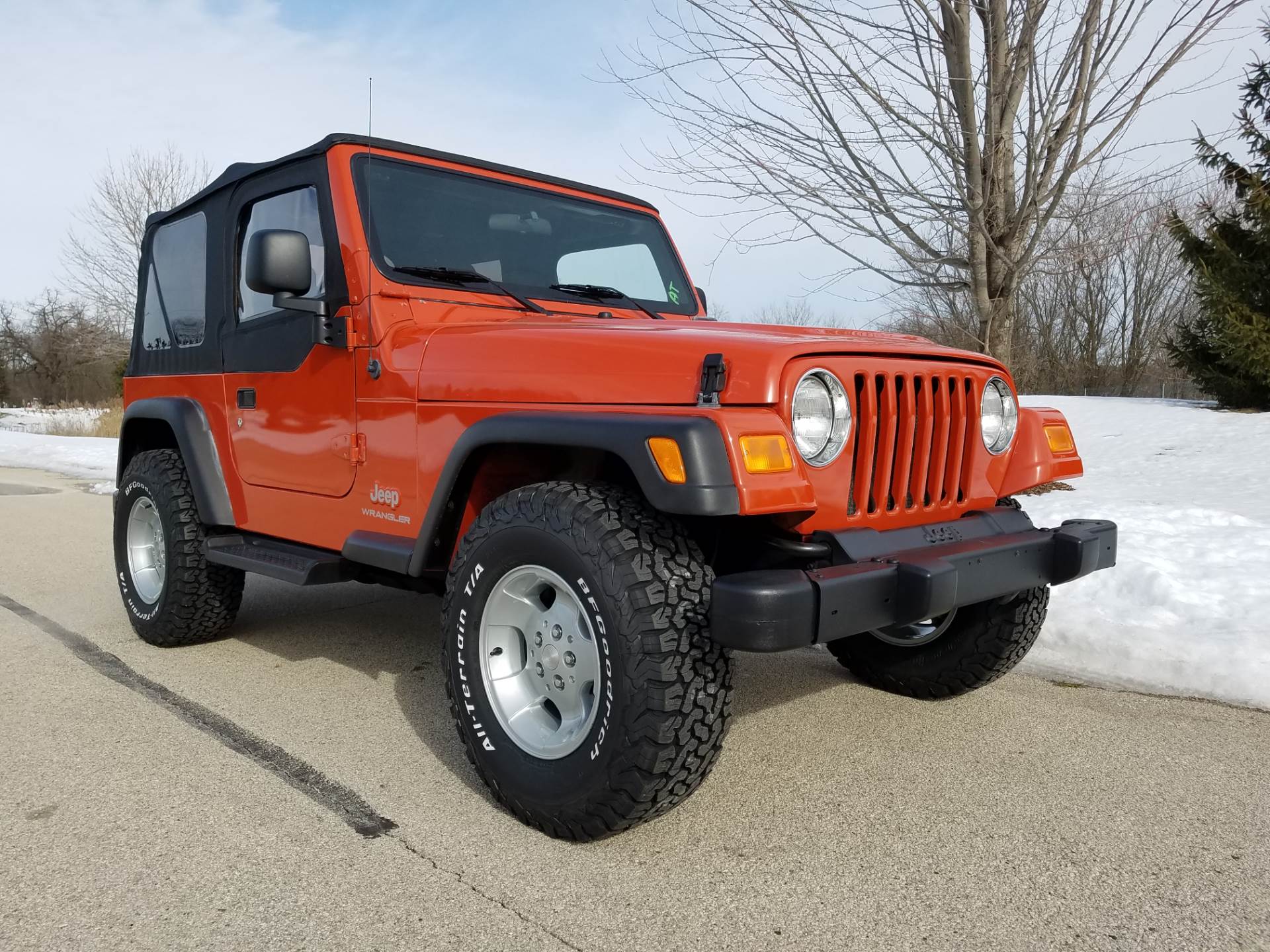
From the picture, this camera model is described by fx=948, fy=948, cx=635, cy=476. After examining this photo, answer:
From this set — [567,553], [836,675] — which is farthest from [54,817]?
[836,675]

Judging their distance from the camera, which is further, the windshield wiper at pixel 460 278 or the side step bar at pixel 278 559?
the side step bar at pixel 278 559

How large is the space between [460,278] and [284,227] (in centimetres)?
87

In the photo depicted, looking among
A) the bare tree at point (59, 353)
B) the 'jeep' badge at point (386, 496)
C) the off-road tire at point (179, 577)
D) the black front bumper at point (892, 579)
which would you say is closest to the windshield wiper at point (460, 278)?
the 'jeep' badge at point (386, 496)

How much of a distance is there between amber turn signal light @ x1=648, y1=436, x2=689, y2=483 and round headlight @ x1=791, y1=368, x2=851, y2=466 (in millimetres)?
374

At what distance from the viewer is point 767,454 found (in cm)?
230

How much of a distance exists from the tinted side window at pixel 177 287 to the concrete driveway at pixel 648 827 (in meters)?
1.57

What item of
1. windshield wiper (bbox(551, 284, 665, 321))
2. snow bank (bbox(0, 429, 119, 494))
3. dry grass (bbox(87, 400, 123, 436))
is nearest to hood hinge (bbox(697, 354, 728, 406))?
windshield wiper (bbox(551, 284, 665, 321))

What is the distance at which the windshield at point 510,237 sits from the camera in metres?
3.47

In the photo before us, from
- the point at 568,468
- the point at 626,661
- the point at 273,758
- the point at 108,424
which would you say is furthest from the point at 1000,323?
the point at 108,424

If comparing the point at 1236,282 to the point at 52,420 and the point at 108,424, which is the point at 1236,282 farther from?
the point at 52,420

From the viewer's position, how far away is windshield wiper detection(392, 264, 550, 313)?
11.1 ft

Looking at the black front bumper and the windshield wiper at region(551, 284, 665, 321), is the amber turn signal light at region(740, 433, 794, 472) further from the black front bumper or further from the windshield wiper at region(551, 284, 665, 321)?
the windshield wiper at region(551, 284, 665, 321)

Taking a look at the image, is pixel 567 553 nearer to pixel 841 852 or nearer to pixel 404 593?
pixel 841 852

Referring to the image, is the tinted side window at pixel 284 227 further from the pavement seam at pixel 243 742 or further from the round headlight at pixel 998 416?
the round headlight at pixel 998 416
